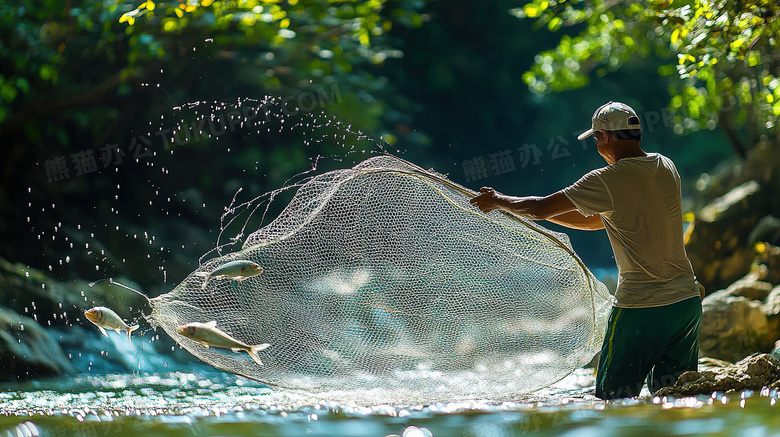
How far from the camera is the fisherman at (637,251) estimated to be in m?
3.60

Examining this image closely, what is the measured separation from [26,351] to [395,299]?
3.74 metres

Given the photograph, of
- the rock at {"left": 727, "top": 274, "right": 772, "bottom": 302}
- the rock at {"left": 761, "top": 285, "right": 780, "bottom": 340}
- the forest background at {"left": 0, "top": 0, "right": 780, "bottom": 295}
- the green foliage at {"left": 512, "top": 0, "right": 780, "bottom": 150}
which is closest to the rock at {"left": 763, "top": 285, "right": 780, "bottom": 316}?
the rock at {"left": 761, "top": 285, "right": 780, "bottom": 340}

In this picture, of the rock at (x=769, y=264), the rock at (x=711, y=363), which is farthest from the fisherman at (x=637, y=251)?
the rock at (x=769, y=264)

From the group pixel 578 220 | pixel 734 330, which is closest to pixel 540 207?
pixel 578 220

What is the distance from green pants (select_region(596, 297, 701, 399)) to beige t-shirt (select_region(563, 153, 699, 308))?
0.22 ft

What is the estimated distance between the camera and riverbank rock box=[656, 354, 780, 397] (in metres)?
3.85

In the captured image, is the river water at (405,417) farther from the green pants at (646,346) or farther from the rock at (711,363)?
the rock at (711,363)

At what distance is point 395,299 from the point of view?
5.16m

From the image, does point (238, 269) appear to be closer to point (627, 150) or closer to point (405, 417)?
point (405, 417)

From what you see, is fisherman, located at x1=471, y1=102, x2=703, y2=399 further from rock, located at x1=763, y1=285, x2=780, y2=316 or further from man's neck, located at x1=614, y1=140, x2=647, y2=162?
rock, located at x1=763, y1=285, x2=780, y2=316

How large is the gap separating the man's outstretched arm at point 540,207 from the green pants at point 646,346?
573mm

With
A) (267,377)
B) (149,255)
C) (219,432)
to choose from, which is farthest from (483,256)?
(149,255)

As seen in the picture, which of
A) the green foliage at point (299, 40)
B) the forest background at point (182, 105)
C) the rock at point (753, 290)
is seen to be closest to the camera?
the rock at point (753, 290)

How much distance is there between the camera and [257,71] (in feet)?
37.7
